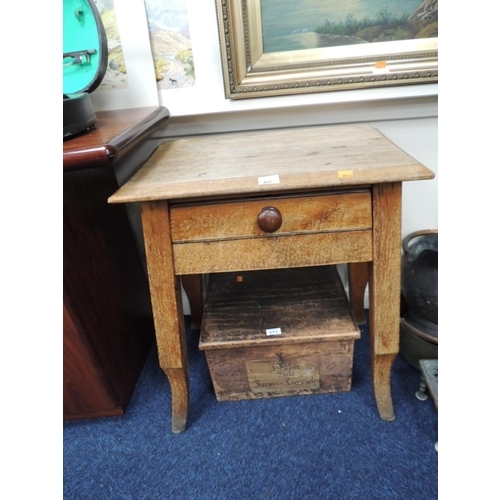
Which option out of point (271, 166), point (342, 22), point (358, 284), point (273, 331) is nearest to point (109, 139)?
point (271, 166)

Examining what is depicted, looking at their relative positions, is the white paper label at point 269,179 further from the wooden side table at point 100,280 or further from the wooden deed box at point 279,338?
the wooden deed box at point 279,338

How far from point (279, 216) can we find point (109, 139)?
328 millimetres

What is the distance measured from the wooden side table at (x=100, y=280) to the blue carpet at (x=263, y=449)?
0.29ft

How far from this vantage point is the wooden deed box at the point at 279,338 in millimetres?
932

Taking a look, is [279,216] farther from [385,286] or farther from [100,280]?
[100,280]

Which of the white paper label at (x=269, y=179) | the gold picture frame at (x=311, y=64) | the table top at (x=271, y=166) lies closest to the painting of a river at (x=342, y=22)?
the gold picture frame at (x=311, y=64)

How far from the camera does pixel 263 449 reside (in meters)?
0.91

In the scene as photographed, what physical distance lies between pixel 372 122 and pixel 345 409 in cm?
A: 73

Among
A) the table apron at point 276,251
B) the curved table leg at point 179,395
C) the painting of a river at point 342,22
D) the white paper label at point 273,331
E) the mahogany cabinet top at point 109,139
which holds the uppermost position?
the painting of a river at point 342,22
